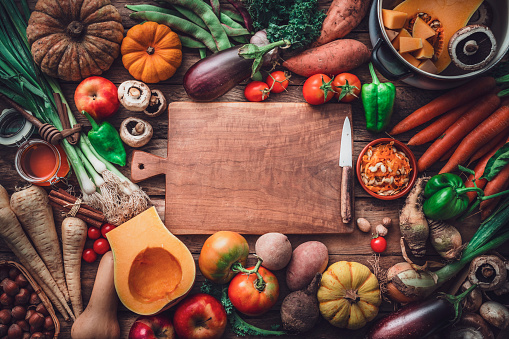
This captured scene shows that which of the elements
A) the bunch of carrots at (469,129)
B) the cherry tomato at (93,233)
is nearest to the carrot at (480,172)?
the bunch of carrots at (469,129)

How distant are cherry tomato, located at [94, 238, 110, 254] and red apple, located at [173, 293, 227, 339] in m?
0.56

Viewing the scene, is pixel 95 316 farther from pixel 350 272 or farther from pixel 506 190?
pixel 506 190

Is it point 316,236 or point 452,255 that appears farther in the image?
point 316,236

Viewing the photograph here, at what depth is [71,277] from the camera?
1859 millimetres

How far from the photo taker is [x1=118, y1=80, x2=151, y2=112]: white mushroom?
1.81 m

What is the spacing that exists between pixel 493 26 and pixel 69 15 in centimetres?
238

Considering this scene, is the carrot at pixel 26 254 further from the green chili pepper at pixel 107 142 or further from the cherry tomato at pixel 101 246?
the green chili pepper at pixel 107 142

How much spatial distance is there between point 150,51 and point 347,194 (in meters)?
1.40

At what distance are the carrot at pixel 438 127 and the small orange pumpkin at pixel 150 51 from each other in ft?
4.92

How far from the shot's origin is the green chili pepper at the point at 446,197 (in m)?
1.69

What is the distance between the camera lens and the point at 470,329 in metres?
1.79

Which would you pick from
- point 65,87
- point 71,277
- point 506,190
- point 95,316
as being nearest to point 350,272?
point 506,190

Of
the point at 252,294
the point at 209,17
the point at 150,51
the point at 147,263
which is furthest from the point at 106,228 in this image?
the point at 209,17

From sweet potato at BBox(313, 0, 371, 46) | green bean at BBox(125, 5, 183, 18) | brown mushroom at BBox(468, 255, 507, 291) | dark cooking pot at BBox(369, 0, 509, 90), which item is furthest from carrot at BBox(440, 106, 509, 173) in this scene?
green bean at BBox(125, 5, 183, 18)
